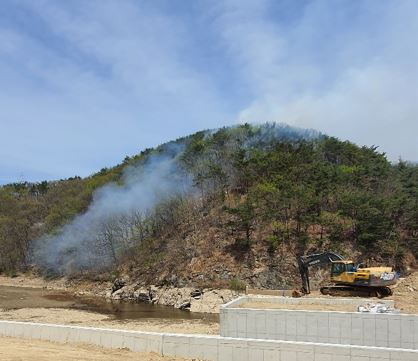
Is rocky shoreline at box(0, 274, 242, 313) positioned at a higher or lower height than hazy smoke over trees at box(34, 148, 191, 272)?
lower

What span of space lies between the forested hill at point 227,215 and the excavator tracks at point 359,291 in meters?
11.7

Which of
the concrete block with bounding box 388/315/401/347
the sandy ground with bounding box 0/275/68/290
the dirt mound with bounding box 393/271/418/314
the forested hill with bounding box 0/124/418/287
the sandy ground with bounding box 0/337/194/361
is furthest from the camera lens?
the sandy ground with bounding box 0/275/68/290

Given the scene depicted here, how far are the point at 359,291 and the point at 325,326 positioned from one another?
919 centimetres

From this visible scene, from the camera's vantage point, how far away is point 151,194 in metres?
52.1

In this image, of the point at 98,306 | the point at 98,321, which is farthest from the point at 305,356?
the point at 98,306

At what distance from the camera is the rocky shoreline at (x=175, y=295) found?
→ 104 ft

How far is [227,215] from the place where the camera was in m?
44.7

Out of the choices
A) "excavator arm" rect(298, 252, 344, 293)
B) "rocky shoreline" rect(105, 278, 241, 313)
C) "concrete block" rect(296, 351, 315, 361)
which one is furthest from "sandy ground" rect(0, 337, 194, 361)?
"rocky shoreline" rect(105, 278, 241, 313)

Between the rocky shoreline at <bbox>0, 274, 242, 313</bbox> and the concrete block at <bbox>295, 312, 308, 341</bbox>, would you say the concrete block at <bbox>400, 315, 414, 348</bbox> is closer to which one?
the concrete block at <bbox>295, 312, 308, 341</bbox>

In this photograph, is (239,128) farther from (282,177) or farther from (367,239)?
(367,239)

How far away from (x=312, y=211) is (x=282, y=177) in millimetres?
6544

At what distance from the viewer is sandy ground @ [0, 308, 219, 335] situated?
2138 cm

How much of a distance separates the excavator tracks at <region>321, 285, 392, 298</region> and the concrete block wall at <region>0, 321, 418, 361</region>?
13.1 m

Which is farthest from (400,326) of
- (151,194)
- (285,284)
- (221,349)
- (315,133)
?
(315,133)
